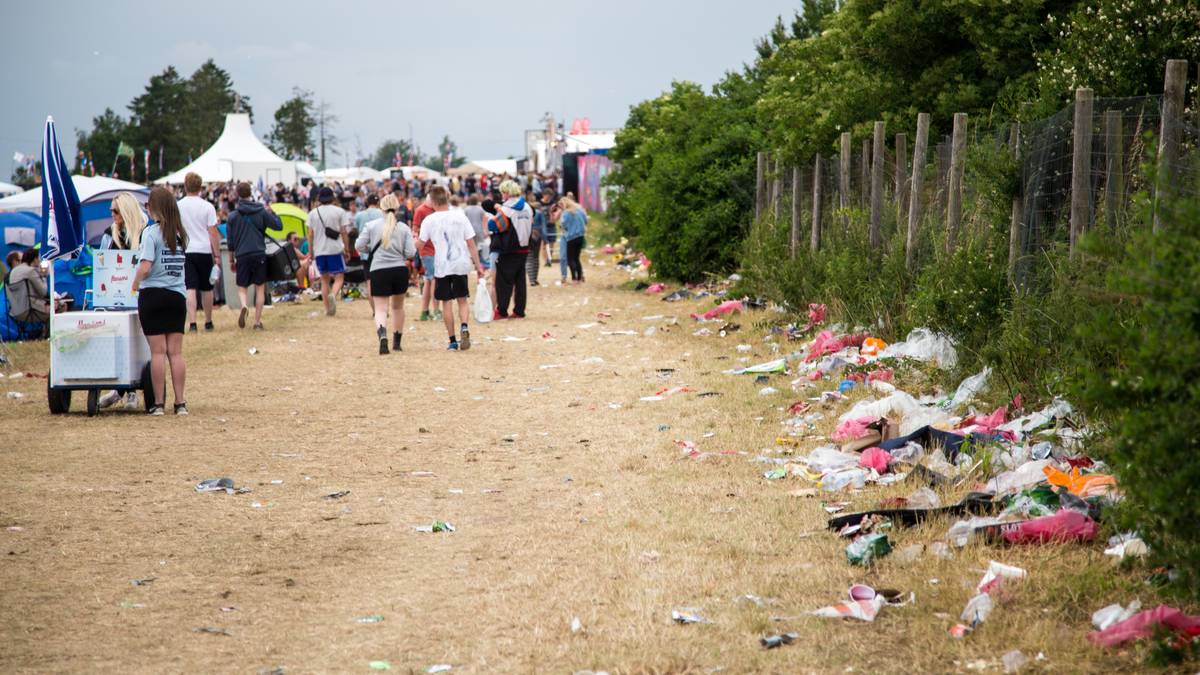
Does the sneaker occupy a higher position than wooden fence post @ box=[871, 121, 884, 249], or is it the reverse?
wooden fence post @ box=[871, 121, 884, 249]

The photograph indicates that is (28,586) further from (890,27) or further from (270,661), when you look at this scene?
(890,27)

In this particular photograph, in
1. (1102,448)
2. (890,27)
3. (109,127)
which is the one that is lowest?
(1102,448)

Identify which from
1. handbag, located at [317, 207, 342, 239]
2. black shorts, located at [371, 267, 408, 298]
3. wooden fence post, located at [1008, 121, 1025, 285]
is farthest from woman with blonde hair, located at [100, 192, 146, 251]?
handbag, located at [317, 207, 342, 239]

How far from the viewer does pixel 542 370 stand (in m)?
12.7

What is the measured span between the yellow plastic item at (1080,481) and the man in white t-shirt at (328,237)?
1302cm

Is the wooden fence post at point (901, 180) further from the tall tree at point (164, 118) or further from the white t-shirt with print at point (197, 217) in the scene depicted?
the tall tree at point (164, 118)

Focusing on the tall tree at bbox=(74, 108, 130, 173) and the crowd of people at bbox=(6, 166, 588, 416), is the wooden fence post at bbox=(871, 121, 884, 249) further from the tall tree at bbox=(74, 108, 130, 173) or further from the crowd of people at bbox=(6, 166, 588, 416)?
the tall tree at bbox=(74, 108, 130, 173)

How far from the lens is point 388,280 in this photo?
13.8 m

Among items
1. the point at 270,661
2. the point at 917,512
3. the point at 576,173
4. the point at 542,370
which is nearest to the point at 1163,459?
the point at 917,512

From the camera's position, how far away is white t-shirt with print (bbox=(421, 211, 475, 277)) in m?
14.4

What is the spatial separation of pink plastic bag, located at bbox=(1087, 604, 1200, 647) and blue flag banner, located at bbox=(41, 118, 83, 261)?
884cm

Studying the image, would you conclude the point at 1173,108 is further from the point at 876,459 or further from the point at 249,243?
the point at 249,243

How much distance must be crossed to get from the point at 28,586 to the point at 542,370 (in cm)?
751

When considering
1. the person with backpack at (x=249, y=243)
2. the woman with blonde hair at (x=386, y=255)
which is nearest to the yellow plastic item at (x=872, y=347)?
the woman with blonde hair at (x=386, y=255)
